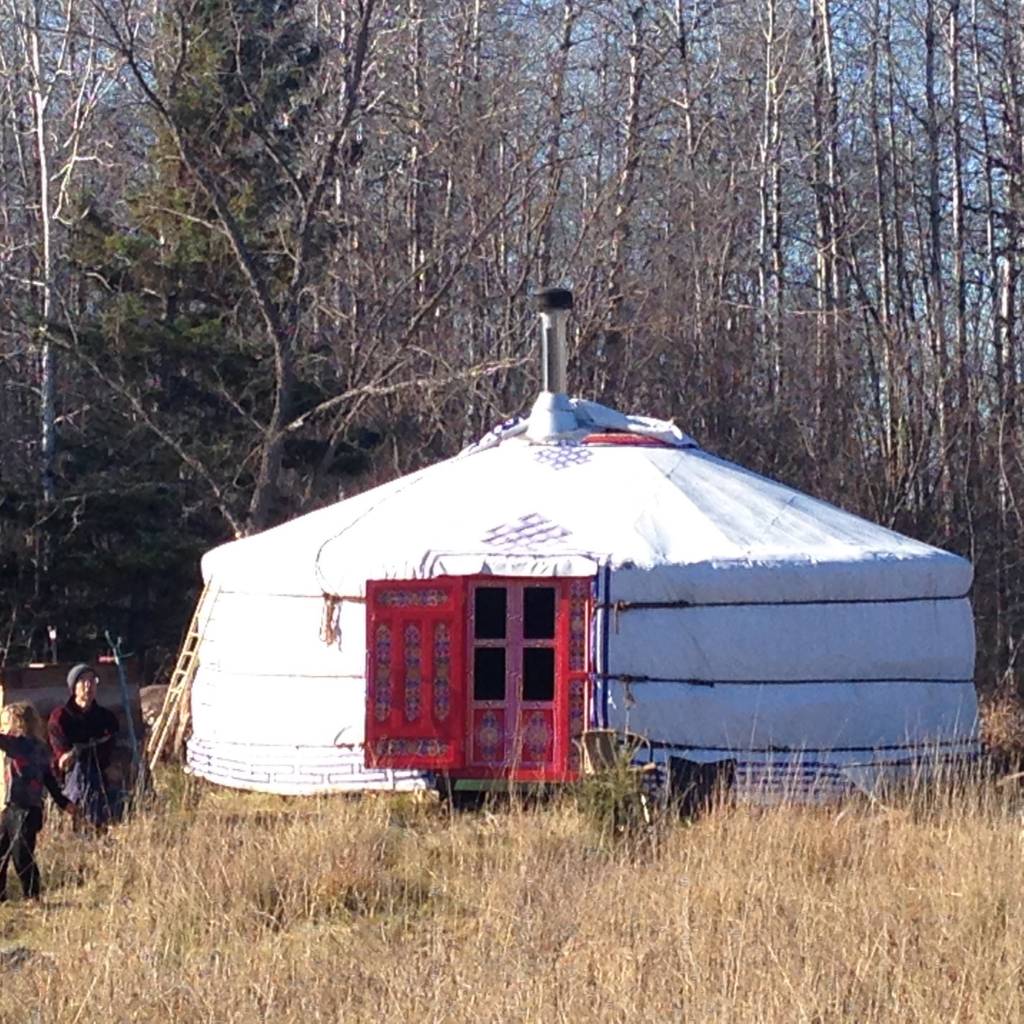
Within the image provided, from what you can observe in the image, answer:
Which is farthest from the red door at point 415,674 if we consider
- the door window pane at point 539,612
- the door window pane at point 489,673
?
the door window pane at point 539,612

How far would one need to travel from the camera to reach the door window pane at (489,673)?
29.6 feet

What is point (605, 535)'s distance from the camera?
898 centimetres

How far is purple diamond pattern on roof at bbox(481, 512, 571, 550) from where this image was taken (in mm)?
8906

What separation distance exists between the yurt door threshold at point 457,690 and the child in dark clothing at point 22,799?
2.29 meters

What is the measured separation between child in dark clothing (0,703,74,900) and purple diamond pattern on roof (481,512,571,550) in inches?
108

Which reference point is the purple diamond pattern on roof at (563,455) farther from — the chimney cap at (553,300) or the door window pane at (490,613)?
the door window pane at (490,613)

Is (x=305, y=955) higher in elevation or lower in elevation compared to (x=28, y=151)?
lower

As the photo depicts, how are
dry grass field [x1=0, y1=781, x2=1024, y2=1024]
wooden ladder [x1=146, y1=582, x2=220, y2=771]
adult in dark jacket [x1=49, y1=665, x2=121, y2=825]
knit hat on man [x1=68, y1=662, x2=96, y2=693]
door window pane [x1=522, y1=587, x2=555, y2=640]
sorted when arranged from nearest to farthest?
dry grass field [x1=0, y1=781, x2=1024, y2=1024], adult in dark jacket [x1=49, y1=665, x2=121, y2=825], knit hat on man [x1=68, y1=662, x2=96, y2=693], door window pane [x1=522, y1=587, x2=555, y2=640], wooden ladder [x1=146, y1=582, x2=220, y2=771]

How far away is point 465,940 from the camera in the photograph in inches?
221

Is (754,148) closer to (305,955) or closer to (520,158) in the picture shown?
(520,158)

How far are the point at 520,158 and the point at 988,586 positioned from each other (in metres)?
7.05

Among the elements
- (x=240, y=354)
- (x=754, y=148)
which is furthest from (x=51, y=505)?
(x=754, y=148)

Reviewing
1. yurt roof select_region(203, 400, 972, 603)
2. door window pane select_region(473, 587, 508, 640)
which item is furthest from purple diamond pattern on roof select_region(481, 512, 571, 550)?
door window pane select_region(473, 587, 508, 640)

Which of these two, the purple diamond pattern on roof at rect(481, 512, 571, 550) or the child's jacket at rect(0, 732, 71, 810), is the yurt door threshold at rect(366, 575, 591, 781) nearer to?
the purple diamond pattern on roof at rect(481, 512, 571, 550)
